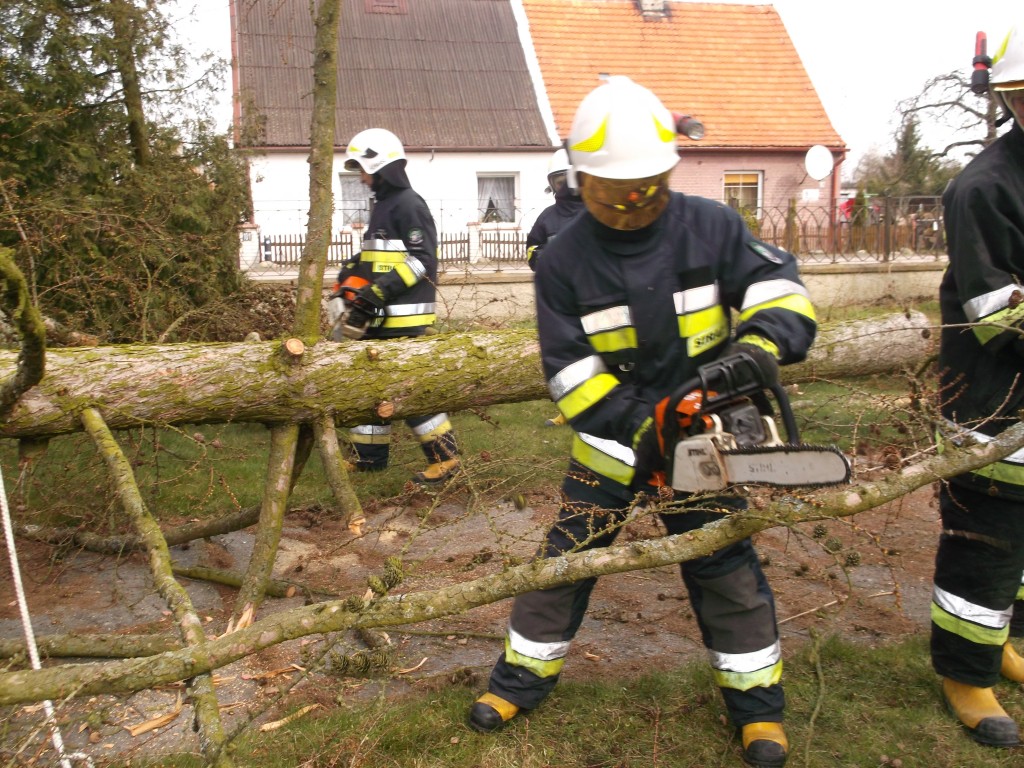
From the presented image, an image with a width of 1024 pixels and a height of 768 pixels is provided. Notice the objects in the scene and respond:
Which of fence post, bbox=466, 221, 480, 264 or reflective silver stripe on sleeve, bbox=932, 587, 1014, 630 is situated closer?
reflective silver stripe on sleeve, bbox=932, 587, 1014, 630

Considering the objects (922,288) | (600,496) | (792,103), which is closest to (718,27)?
(792,103)

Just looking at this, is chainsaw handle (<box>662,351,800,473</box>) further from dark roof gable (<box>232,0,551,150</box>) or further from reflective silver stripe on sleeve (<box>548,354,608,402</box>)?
dark roof gable (<box>232,0,551,150</box>)

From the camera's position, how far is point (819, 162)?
19109mm

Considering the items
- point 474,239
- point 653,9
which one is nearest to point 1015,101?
point 474,239

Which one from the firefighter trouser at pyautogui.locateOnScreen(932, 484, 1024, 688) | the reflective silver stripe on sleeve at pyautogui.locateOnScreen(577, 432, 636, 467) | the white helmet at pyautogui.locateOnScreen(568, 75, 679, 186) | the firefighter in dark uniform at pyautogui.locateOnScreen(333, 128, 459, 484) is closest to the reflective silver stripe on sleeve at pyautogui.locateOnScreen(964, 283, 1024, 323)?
the firefighter trouser at pyautogui.locateOnScreen(932, 484, 1024, 688)

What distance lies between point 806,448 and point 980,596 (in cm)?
118

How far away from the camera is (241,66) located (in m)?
→ 18.4

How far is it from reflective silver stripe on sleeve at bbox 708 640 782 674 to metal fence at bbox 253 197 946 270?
34.7 feet

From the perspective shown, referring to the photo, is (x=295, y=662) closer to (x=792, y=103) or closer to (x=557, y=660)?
(x=557, y=660)

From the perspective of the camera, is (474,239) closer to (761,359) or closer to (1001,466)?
(1001,466)

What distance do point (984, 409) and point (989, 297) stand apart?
40cm

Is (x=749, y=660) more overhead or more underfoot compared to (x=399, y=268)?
more underfoot

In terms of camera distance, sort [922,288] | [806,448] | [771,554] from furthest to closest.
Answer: [922,288] → [771,554] → [806,448]

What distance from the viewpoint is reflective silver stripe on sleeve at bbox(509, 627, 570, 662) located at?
2734 millimetres
